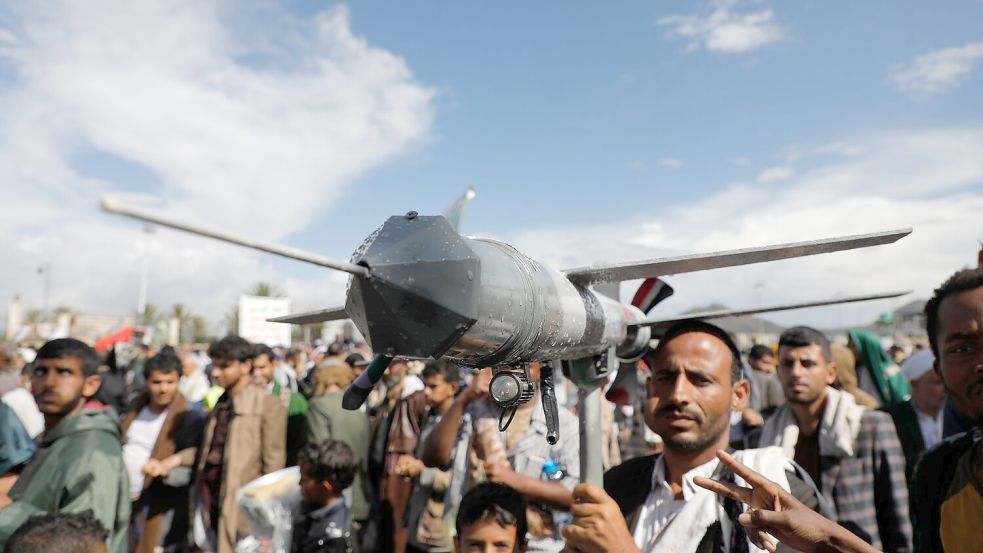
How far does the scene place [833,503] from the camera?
3402 millimetres

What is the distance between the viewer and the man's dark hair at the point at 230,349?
5340 mm

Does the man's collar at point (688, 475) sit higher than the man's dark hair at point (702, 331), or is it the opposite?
the man's dark hair at point (702, 331)

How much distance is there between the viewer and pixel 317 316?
146cm

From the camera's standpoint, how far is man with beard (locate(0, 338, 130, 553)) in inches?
132

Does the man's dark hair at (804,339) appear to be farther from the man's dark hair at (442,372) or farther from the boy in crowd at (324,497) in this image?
the boy in crowd at (324,497)

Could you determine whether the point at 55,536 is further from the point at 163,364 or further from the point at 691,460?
the point at 163,364

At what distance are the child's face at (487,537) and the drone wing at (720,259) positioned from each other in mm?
1960

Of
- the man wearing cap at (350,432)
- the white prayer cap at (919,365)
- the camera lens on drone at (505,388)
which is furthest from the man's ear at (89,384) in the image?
the white prayer cap at (919,365)

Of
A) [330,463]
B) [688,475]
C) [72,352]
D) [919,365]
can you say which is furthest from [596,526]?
[919,365]

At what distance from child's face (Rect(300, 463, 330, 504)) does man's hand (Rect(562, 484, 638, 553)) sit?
296cm

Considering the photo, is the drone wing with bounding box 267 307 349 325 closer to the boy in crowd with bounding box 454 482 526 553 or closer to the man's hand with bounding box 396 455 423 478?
the boy in crowd with bounding box 454 482 526 553

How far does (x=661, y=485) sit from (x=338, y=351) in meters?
8.15

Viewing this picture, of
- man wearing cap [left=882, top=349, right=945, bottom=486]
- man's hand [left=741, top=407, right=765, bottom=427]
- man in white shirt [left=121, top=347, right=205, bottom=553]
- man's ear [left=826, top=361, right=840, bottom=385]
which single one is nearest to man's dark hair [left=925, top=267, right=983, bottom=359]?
man wearing cap [left=882, top=349, right=945, bottom=486]

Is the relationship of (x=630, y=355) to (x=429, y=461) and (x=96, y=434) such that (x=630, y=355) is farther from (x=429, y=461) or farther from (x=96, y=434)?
(x=96, y=434)
